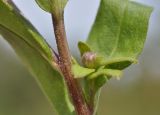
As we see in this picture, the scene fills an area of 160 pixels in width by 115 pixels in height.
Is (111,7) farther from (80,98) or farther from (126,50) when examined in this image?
(80,98)

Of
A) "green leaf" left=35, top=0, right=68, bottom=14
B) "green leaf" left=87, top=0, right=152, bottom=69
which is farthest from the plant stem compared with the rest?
"green leaf" left=87, top=0, right=152, bottom=69

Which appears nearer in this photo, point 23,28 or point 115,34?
point 23,28

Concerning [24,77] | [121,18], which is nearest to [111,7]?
[121,18]

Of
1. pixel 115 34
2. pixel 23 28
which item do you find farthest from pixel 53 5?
pixel 115 34

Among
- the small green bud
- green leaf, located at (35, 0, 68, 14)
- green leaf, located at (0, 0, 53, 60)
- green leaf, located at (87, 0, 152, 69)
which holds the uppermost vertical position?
green leaf, located at (35, 0, 68, 14)

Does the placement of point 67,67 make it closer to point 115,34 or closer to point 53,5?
point 53,5

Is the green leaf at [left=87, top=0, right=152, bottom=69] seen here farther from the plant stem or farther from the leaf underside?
the plant stem
